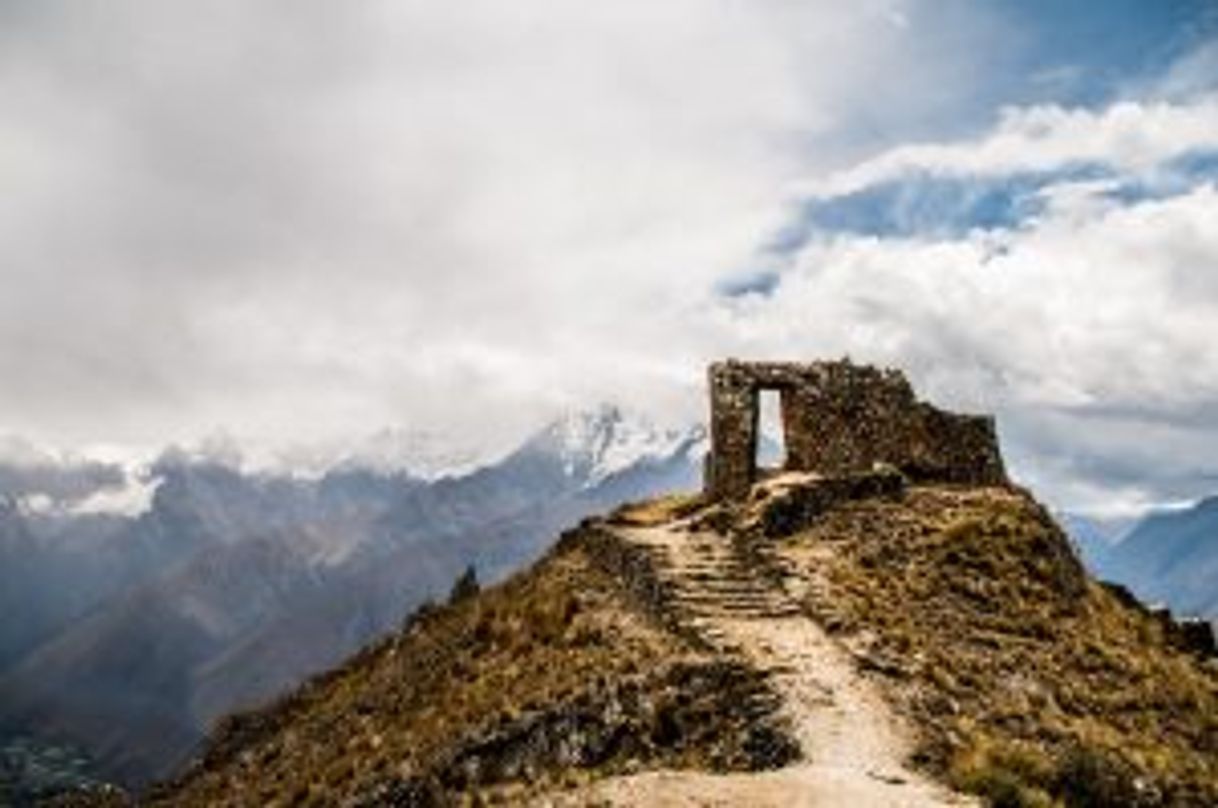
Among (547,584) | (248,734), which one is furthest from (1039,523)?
(248,734)

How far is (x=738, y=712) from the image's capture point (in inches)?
1647

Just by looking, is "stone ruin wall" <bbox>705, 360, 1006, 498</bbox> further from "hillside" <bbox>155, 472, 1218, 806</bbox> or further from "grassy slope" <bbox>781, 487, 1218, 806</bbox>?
"grassy slope" <bbox>781, 487, 1218, 806</bbox>

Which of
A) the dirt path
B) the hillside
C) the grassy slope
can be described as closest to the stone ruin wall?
the hillside

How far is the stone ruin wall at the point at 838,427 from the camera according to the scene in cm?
6756

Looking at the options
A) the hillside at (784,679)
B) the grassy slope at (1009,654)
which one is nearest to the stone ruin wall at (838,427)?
the hillside at (784,679)

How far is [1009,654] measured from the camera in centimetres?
4928

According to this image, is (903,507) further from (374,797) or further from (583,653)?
(374,797)

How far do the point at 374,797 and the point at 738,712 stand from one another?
11.6 meters

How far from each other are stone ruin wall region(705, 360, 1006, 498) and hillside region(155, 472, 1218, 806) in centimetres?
208

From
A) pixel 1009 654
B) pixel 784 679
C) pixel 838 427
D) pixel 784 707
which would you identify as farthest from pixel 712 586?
pixel 838 427

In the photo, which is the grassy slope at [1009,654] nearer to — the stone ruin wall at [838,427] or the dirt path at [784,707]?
the dirt path at [784,707]

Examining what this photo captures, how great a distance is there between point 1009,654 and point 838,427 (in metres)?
20.1

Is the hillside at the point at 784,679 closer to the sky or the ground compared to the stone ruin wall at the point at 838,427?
closer to the ground

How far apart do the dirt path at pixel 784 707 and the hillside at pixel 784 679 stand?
0.33ft
